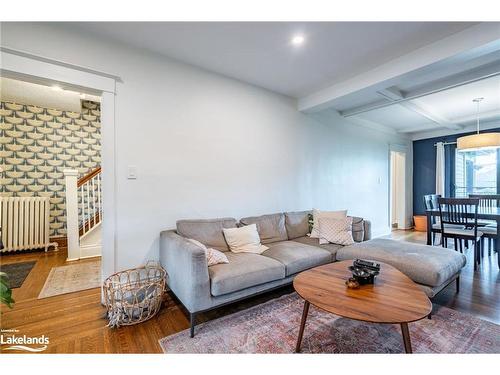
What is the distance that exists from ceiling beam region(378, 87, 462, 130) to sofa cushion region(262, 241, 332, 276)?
2.35 meters

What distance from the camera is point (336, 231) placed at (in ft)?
9.80

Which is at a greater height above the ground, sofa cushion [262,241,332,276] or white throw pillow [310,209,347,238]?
white throw pillow [310,209,347,238]

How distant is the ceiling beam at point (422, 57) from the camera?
2014mm

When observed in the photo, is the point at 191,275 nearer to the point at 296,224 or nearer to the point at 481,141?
the point at 296,224

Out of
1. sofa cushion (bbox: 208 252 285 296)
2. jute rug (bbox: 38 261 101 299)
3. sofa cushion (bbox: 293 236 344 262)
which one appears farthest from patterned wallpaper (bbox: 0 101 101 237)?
sofa cushion (bbox: 293 236 344 262)

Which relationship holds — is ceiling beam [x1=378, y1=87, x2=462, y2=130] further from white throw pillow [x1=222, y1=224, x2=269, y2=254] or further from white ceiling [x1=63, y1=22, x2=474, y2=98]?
white throw pillow [x1=222, y1=224, x2=269, y2=254]

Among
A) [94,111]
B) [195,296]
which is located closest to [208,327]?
[195,296]

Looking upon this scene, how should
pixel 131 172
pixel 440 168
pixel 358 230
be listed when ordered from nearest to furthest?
1. pixel 131 172
2. pixel 358 230
3. pixel 440 168

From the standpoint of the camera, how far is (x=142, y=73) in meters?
2.43

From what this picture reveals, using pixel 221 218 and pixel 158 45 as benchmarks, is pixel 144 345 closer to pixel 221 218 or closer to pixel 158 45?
pixel 221 218

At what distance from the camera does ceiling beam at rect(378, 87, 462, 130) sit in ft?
10.9

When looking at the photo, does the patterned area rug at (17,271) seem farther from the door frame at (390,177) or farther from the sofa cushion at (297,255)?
the door frame at (390,177)

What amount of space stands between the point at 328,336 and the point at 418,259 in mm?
1156

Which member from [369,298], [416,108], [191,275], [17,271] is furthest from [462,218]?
[17,271]
